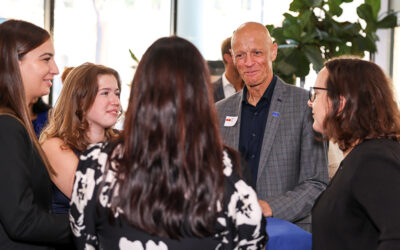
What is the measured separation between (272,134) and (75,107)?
1.05 m

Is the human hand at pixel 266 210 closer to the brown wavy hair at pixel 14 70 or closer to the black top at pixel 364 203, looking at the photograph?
the black top at pixel 364 203

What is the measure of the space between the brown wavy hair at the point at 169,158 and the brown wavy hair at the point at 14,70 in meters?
0.57

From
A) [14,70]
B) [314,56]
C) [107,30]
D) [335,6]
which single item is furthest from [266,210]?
[107,30]

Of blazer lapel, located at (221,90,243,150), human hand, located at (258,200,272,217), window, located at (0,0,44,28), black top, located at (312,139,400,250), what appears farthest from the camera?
window, located at (0,0,44,28)

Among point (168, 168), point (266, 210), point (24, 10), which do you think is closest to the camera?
point (168, 168)

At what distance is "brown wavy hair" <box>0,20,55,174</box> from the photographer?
1.60 metres

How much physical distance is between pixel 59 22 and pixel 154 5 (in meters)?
1.46

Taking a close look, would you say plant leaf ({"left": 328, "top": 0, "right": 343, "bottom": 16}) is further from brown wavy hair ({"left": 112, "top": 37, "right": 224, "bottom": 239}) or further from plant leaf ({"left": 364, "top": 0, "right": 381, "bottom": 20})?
brown wavy hair ({"left": 112, "top": 37, "right": 224, "bottom": 239})

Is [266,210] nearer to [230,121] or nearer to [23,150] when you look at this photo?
[230,121]

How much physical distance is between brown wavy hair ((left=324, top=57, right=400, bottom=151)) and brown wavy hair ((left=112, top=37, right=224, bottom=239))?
0.65 metres

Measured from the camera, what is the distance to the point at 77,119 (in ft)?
7.60

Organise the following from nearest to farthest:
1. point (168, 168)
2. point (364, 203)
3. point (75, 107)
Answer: point (168, 168) < point (364, 203) < point (75, 107)

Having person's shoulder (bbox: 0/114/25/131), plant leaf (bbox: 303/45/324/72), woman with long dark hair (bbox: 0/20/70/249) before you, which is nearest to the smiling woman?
woman with long dark hair (bbox: 0/20/70/249)

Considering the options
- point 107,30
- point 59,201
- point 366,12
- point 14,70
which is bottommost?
point 59,201
